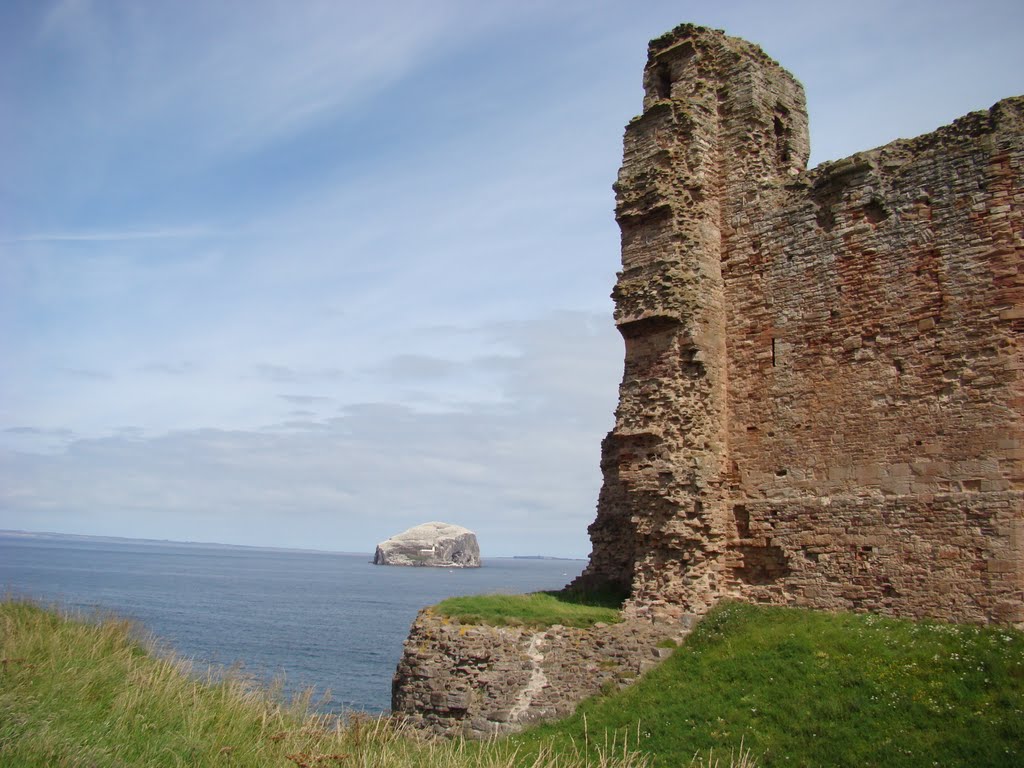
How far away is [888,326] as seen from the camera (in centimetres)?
1405

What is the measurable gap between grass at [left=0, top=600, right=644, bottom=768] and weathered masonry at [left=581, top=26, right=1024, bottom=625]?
5.86 metres

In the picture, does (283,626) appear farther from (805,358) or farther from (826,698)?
(826,698)

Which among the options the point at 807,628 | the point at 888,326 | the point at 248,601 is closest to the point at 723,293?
the point at 888,326

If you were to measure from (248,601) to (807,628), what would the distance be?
60.6 metres

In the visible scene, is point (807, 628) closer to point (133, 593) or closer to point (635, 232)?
point (635, 232)

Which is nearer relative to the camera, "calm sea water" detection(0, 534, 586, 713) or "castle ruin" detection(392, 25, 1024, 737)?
"castle ruin" detection(392, 25, 1024, 737)

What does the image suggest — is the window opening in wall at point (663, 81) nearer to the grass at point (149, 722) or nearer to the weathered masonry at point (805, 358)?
the weathered masonry at point (805, 358)

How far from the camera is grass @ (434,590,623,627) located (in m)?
15.2

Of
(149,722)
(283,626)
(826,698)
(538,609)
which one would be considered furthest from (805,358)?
(283,626)

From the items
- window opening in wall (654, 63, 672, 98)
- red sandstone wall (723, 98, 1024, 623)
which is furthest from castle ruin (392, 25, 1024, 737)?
window opening in wall (654, 63, 672, 98)

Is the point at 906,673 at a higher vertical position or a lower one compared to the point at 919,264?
lower

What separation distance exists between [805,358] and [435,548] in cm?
15666

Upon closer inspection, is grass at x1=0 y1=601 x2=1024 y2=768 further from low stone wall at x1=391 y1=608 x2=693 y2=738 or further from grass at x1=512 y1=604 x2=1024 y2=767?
low stone wall at x1=391 y1=608 x2=693 y2=738

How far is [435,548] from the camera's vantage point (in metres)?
167
